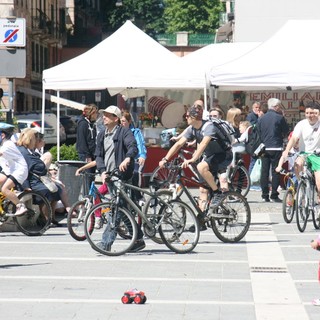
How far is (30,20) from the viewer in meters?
70.9

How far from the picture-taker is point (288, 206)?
18484 mm

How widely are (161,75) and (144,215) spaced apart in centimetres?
1212

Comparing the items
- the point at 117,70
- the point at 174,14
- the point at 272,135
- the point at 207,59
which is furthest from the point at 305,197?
the point at 174,14

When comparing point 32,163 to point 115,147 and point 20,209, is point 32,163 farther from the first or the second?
point 115,147

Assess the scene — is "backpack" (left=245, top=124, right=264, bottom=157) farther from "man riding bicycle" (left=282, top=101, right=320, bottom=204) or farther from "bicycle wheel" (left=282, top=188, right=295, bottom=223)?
"man riding bicycle" (left=282, top=101, right=320, bottom=204)

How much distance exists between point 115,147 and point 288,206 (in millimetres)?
4546

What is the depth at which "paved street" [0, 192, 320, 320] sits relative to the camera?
10078 mm

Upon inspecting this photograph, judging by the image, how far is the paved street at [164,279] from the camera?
10078mm

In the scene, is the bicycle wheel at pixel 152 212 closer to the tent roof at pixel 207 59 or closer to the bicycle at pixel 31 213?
the bicycle at pixel 31 213

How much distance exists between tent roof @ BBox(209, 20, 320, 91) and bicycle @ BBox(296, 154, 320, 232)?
6.41 metres

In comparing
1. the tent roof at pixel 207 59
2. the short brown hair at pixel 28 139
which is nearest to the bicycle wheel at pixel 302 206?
the short brown hair at pixel 28 139

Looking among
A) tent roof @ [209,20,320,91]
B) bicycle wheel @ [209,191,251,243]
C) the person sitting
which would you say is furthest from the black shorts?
tent roof @ [209,20,320,91]

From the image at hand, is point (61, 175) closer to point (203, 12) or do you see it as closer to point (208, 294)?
point (208, 294)

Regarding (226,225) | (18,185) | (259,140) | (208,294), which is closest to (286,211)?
(226,225)
